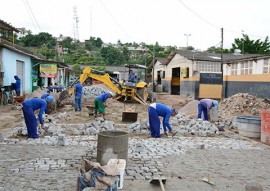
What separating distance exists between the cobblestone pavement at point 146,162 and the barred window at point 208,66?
732 inches

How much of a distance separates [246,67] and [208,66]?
22.8 ft

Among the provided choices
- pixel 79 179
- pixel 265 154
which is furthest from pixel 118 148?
pixel 265 154

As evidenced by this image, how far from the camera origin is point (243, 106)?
54.4ft

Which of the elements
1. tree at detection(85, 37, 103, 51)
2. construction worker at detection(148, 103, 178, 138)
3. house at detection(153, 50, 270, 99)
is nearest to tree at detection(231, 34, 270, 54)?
→ house at detection(153, 50, 270, 99)

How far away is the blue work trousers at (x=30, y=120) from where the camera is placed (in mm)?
8781

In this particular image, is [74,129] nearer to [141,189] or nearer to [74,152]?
[74,152]

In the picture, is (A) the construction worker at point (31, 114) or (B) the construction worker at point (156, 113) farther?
(B) the construction worker at point (156, 113)

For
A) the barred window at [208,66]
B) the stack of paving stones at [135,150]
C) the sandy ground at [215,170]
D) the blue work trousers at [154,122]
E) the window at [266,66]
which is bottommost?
the sandy ground at [215,170]

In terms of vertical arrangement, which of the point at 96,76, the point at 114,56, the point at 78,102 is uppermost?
the point at 114,56

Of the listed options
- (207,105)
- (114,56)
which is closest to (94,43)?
(114,56)

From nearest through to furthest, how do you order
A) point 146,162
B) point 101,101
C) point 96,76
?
point 146,162
point 101,101
point 96,76

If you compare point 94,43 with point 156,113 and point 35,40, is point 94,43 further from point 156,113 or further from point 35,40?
point 156,113

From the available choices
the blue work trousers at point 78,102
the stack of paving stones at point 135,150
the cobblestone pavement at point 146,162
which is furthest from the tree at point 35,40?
the cobblestone pavement at point 146,162

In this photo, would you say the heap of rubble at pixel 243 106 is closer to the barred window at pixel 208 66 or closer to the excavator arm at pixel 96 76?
the excavator arm at pixel 96 76
